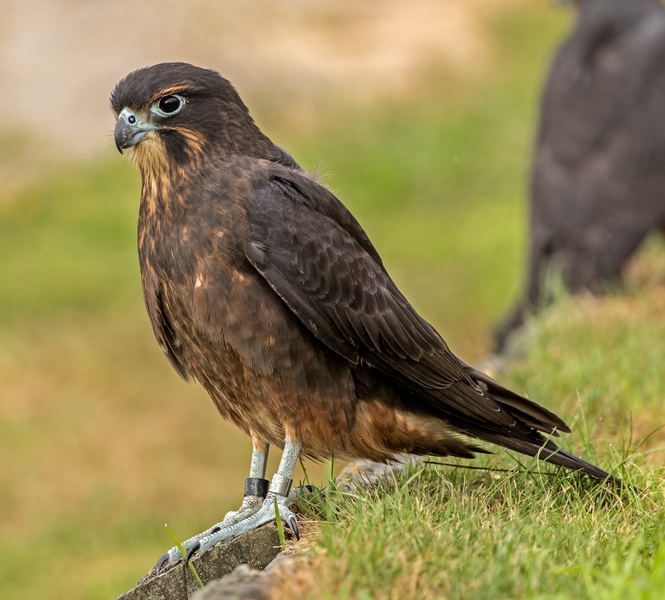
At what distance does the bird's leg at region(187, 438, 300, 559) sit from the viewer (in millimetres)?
3156

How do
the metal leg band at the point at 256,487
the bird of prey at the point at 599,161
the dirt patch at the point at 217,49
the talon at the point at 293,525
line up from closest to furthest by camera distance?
1. the talon at the point at 293,525
2. the metal leg band at the point at 256,487
3. the bird of prey at the point at 599,161
4. the dirt patch at the point at 217,49

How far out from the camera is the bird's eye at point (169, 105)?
131 inches

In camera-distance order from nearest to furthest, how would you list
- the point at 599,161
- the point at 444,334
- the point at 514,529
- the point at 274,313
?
the point at 514,529 → the point at 274,313 → the point at 599,161 → the point at 444,334

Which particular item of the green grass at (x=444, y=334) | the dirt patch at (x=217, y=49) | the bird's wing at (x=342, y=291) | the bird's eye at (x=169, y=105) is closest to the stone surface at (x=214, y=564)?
the green grass at (x=444, y=334)

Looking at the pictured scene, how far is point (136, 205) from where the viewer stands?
12.4m

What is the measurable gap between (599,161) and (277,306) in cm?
466

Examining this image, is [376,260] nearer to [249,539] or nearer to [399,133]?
[249,539]

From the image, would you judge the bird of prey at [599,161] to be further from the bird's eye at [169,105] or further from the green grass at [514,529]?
the bird's eye at [169,105]

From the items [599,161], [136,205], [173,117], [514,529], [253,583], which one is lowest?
[514,529]

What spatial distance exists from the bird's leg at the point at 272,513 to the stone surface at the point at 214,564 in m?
0.04

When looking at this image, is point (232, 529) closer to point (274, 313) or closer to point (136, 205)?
point (274, 313)

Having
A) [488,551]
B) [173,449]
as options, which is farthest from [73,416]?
[488,551]

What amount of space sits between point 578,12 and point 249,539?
6463mm

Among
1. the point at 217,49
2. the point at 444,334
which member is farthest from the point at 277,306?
the point at 217,49
